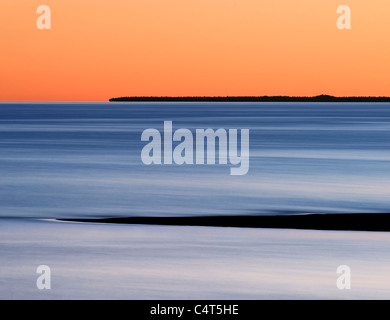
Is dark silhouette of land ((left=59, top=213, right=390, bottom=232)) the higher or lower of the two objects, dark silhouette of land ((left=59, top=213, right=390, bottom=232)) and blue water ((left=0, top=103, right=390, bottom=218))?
the lower

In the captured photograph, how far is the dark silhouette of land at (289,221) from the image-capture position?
50.0 feet

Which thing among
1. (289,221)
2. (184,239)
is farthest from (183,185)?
(184,239)

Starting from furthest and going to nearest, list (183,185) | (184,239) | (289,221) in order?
(183,185), (289,221), (184,239)

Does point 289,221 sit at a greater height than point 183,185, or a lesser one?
lesser

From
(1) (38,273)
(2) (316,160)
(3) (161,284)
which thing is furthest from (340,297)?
(2) (316,160)

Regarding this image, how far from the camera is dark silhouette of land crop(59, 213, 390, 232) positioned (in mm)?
15242

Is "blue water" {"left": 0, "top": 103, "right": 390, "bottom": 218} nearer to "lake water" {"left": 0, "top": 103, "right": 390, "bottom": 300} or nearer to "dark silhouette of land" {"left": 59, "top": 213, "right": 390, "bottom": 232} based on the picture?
"lake water" {"left": 0, "top": 103, "right": 390, "bottom": 300}

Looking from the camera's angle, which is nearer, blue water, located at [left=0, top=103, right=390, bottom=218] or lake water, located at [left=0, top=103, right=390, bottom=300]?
lake water, located at [left=0, top=103, right=390, bottom=300]

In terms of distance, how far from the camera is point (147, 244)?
13.1m

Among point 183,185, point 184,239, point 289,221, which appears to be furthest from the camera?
point 183,185

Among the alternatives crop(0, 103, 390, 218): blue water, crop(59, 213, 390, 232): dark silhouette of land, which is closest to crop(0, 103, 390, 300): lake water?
crop(0, 103, 390, 218): blue water

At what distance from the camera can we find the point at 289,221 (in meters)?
16.2

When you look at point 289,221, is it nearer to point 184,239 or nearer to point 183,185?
point 184,239

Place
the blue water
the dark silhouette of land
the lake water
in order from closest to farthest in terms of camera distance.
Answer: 1. the lake water
2. the dark silhouette of land
3. the blue water
